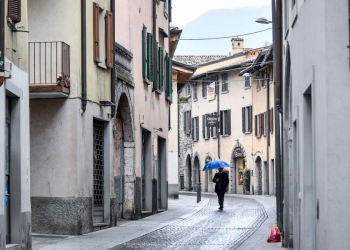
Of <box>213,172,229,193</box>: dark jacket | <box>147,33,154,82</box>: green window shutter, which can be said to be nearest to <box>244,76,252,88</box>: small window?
<box>213,172,229,193</box>: dark jacket

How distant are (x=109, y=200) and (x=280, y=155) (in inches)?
238

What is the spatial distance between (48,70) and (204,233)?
5.34 metres

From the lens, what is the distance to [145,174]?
32000mm

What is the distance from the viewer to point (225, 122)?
68.4 metres

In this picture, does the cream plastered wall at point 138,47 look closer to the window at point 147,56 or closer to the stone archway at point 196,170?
the window at point 147,56

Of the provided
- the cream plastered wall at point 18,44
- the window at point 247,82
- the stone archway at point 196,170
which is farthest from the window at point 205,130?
the cream plastered wall at point 18,44

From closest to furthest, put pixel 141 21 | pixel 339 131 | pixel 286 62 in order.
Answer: pixel 339 131 < pixel 286 62 < pixel 141 21

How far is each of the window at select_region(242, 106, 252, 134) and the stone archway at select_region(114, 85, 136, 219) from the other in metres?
34.8

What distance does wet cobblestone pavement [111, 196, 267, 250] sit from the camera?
62.2ft

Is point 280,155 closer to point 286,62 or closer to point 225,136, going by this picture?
point 286,62

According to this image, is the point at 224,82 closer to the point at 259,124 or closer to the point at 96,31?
the point at 259,124

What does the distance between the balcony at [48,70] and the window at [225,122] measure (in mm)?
46766

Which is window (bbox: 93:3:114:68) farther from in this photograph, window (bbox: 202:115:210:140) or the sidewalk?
window (bbox: 202:115:210:140)

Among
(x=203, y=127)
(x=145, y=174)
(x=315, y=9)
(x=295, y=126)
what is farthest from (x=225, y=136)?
(x=315, y=9)
